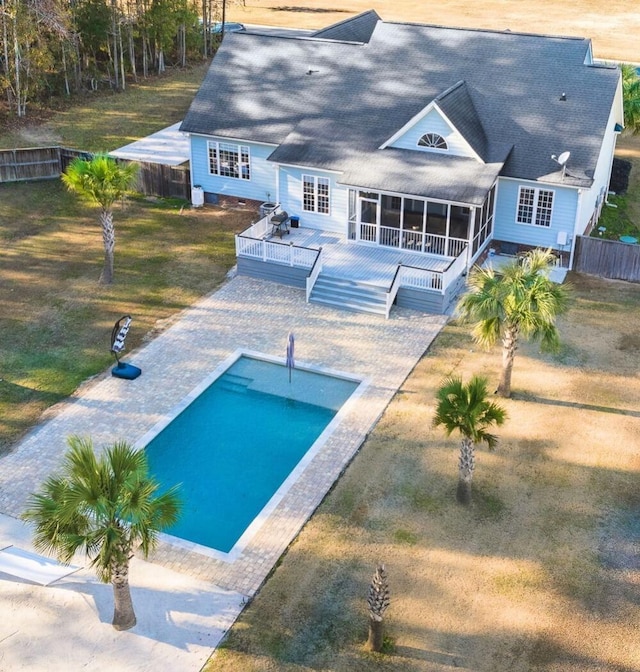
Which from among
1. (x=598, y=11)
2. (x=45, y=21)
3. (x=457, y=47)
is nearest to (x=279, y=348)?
(x=457, y=47)

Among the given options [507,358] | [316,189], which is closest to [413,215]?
[316,189]

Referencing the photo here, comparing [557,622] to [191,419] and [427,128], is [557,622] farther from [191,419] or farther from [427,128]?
[427,128]

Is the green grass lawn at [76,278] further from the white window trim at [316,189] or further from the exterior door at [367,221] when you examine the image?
the exterior door at [367,221]

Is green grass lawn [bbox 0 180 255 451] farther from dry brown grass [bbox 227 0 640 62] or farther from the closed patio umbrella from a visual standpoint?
dry brown grass [bbox 227 0 640 62]

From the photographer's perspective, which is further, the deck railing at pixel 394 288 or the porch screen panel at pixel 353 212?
the porch screen panel at pixel 353 212

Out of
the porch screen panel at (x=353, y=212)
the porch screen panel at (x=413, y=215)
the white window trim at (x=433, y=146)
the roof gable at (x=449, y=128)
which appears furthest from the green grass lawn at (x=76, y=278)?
the white window trim at (x=433, y=146)

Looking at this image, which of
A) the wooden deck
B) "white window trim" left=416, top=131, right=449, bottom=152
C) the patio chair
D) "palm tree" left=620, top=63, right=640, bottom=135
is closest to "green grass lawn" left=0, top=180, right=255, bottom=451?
the patio chair

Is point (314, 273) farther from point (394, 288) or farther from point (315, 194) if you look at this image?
point (315, 194)
